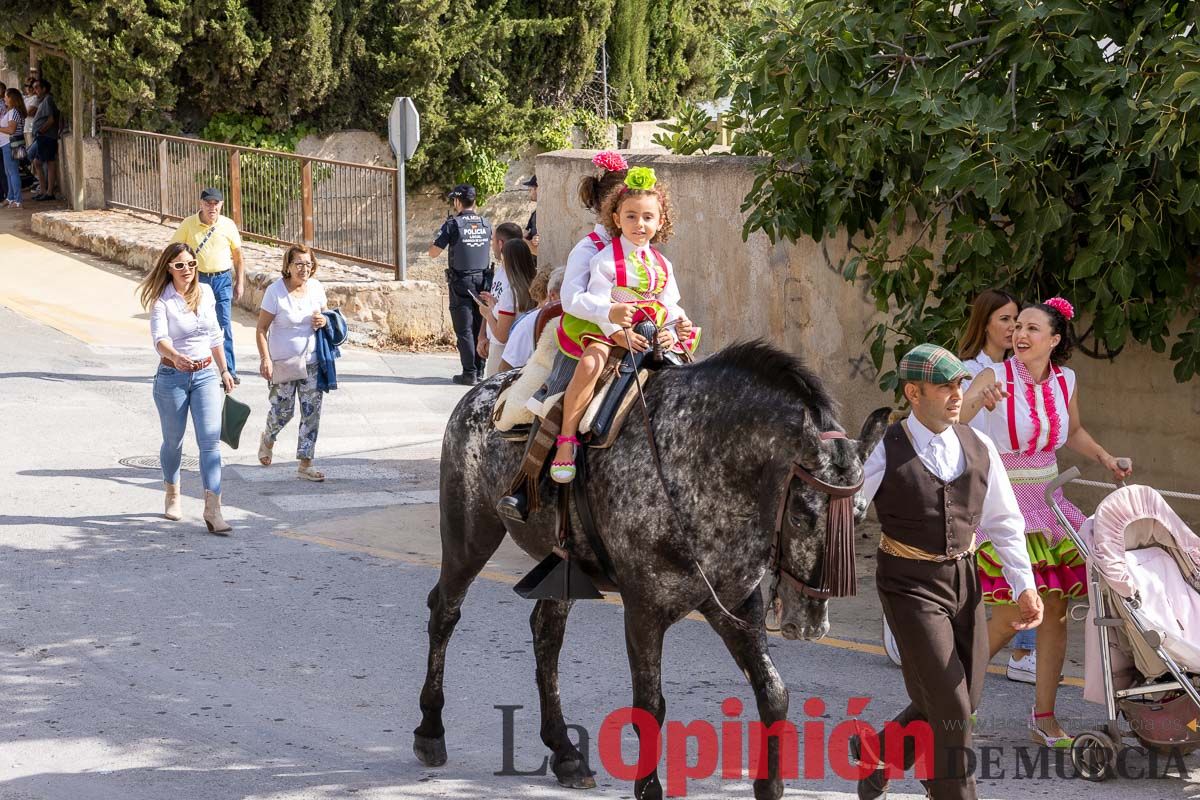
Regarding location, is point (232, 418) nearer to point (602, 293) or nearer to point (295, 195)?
point (602, 293)

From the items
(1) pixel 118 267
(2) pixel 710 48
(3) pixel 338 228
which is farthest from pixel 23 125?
(2) pixel 710 48

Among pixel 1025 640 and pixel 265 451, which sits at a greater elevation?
pixel 265 451

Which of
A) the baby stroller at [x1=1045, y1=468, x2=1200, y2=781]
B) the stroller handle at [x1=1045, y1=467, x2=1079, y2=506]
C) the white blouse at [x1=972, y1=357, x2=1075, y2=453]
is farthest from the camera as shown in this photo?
the white blouse at [x1=972, y1=357, x2=1075, y2=453]

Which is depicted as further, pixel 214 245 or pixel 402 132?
pixel 402 132

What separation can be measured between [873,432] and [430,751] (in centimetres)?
239

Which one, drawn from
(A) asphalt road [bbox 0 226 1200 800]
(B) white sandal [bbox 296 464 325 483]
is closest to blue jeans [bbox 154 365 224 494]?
(A) asphalt road [bbox 0 226 1200 800]

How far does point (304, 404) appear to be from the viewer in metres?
11.9

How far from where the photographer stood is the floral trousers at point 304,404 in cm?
1185

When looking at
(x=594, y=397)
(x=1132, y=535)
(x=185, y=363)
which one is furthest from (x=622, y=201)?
(x=185, y=363)

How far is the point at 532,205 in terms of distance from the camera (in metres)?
26.7

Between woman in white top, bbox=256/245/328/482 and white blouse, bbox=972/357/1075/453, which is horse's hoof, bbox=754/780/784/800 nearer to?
white blouse, bbox=972/357/1075/453

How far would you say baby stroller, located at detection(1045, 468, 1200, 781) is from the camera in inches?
233

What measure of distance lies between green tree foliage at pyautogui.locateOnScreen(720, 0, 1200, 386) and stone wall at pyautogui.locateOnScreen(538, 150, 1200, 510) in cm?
37

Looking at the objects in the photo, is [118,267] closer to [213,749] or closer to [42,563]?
[42,563]
